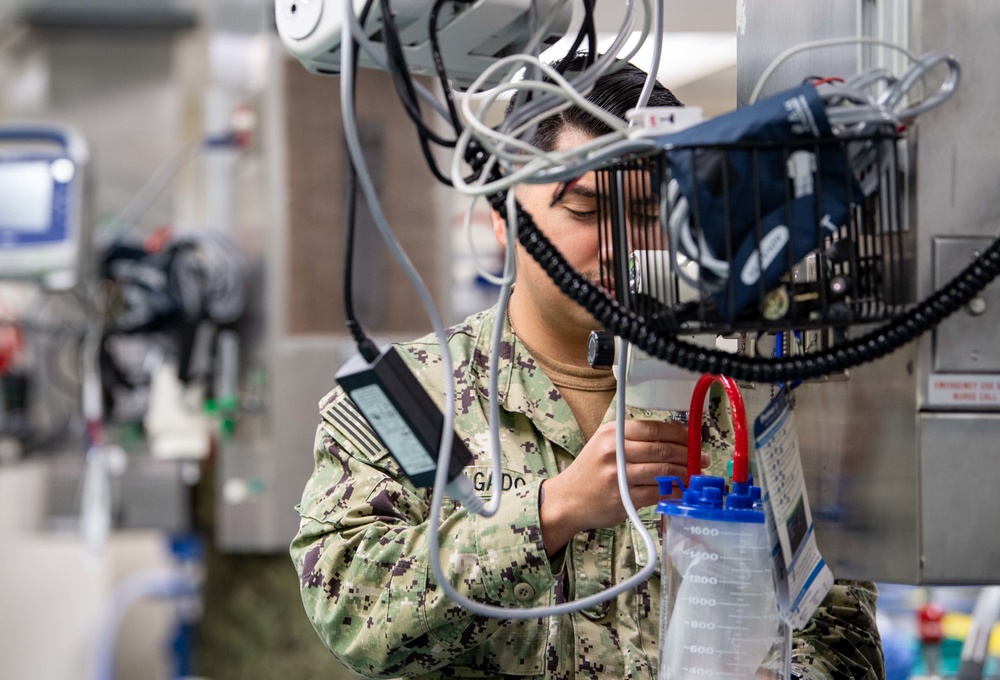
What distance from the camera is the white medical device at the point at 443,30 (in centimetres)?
88

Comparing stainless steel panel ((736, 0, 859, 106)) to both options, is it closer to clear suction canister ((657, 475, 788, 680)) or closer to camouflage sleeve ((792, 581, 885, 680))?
clear suction canister ((657, 475, 788, 680))

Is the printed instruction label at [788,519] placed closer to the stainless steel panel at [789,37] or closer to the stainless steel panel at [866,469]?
the stainless steel panel at [866,469]

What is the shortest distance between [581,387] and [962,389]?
0.71 meters

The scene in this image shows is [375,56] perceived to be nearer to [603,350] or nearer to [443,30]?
[443,30]

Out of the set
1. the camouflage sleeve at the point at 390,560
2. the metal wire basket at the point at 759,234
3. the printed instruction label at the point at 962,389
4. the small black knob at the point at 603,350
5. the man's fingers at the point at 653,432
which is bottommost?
the camouflage sleeve at the point at 390,560

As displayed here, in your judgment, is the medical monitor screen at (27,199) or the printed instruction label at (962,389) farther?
the medical monitor screen at (27,199)

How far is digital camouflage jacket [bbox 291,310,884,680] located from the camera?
1.18 m

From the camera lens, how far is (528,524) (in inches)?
44.9

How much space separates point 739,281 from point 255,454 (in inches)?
122

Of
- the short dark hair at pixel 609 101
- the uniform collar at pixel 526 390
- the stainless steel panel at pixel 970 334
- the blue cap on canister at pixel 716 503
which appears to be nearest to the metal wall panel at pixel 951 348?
the stainless steel panel at pixel 970 334

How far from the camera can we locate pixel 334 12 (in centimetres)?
91

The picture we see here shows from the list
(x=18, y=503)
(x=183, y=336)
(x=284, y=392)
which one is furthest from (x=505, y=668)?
(x=18, y=503)

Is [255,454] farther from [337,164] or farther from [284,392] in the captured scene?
[337,164]

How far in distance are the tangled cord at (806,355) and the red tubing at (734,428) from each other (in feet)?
0.47
